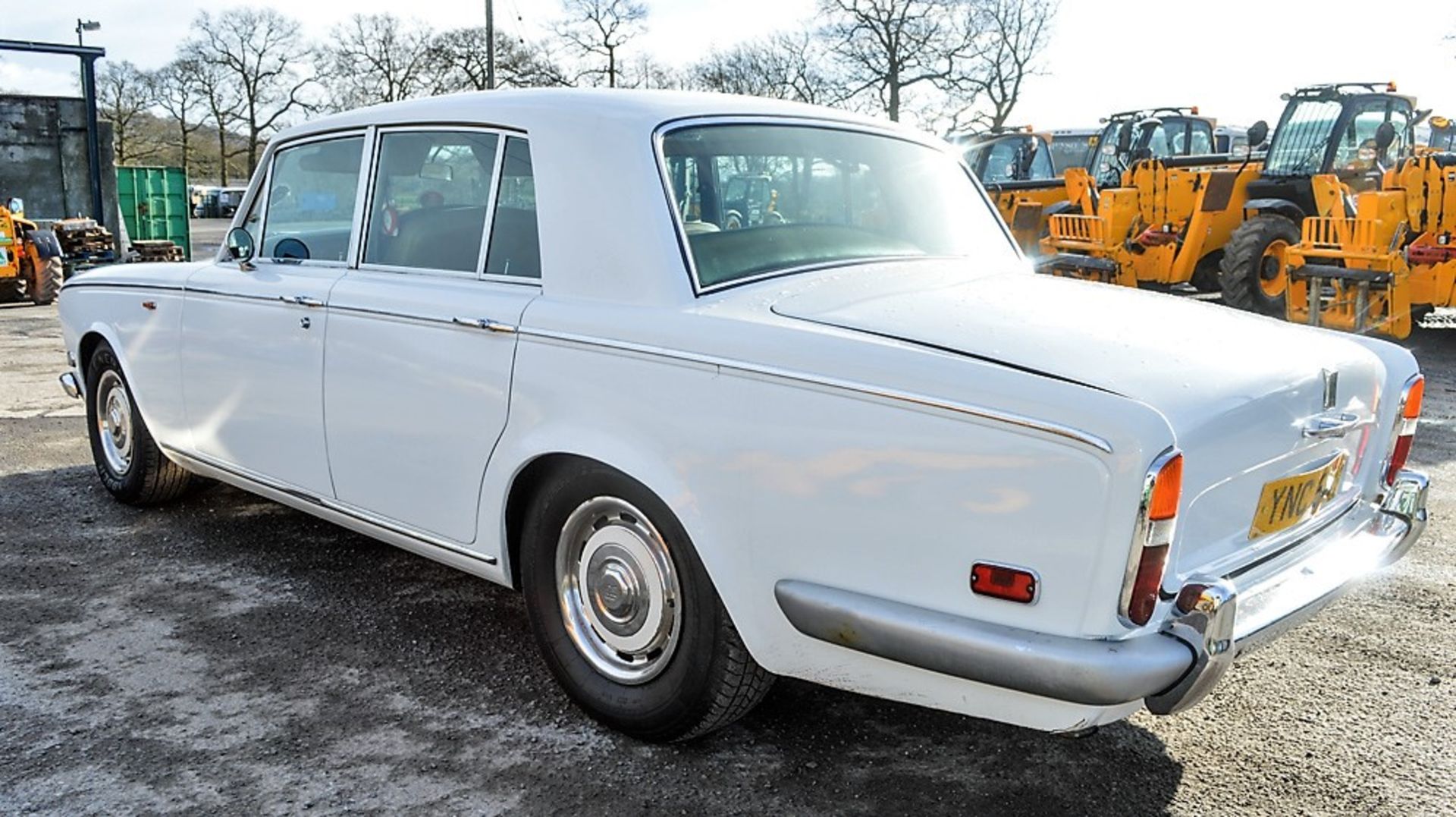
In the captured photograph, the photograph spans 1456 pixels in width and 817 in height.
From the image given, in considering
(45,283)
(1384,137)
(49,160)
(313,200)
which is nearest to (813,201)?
(313,200)

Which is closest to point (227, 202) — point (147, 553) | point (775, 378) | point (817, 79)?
point (817, 79)

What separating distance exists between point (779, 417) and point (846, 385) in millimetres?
183

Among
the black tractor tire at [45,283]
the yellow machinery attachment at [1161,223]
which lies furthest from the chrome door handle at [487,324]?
the black tractor tire at [45,283]

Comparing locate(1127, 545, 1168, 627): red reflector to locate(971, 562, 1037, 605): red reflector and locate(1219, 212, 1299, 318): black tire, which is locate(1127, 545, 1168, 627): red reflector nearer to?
locate(971, 562, 1037, 605): red reflector

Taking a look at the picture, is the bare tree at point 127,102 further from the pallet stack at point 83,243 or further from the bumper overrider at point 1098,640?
the bumper overrider at point 1098,640

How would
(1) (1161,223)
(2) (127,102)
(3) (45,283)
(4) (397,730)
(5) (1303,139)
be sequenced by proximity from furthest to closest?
(2) (127,102) < (3) (45,283) < (1) (1161,223) < (5) (1303,139) < (4) (397,730)

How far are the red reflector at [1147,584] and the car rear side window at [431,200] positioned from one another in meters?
2.06

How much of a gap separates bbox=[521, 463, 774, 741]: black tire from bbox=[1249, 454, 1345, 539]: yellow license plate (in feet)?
3.98

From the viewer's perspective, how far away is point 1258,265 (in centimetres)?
1205

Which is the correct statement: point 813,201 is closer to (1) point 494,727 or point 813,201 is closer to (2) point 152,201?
(1) point 494,727

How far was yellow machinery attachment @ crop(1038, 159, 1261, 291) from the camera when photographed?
1306 cm

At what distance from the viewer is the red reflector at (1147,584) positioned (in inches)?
91.6

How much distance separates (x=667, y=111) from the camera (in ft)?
10.8

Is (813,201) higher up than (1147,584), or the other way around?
(813,201)
